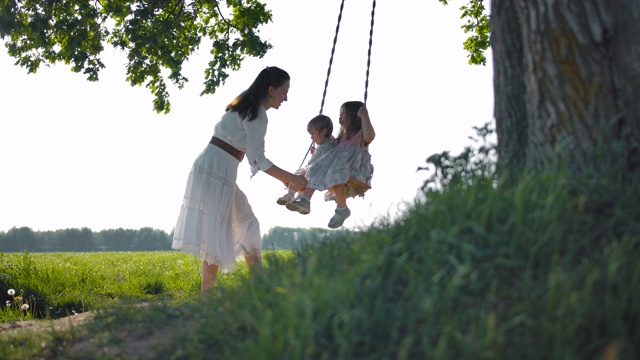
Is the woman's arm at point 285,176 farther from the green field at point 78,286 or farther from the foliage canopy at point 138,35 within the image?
the foliage canopy at point 138,35

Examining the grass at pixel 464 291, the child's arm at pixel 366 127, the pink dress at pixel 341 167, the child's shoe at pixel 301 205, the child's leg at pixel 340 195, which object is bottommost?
the grass at pixel 464 291

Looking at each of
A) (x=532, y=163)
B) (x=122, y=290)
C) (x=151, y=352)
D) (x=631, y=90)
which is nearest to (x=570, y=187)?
(x=532, y=163)

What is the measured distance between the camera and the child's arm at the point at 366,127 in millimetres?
8344

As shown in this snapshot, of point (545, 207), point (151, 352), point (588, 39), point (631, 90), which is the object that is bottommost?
point (151, 352)

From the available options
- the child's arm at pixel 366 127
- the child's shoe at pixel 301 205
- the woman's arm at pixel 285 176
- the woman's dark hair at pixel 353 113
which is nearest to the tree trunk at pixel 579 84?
the woman's arm at pixel 285 176

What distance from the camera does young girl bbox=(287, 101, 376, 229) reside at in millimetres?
8836

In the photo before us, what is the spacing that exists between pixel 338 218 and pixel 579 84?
4400 mm

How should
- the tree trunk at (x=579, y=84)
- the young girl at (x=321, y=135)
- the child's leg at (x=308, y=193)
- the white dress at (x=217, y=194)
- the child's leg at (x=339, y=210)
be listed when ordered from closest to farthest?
the tree trunk at (x=579, y=84)
the white dress at (x=217, y=194)
the child's leg at (x=339, y=210)
the child's leg at (x=308, y=193)
the young girl at (x=321, y=135)

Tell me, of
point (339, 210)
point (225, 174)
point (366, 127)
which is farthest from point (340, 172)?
point (225, 174)

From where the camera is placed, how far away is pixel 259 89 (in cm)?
767

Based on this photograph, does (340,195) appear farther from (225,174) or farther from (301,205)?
(225,174)

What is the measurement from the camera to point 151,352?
4.70 metres

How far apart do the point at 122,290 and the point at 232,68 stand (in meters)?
4.08

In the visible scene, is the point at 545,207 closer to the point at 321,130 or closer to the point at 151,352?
the point at 151,352
